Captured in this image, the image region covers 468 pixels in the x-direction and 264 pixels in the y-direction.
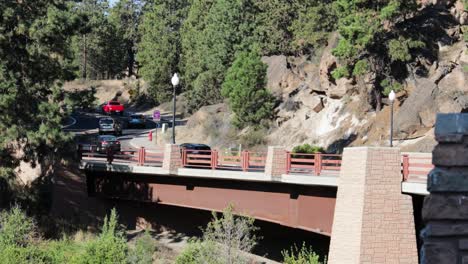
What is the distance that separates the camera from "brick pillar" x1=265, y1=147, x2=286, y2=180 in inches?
955

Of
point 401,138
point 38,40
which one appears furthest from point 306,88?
point 38,40

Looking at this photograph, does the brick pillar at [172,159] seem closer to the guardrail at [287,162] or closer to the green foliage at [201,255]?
the guardrail at [287,162]

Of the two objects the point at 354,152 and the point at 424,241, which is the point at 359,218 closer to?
the point at 354,152

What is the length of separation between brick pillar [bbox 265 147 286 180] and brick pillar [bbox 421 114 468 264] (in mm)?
19145

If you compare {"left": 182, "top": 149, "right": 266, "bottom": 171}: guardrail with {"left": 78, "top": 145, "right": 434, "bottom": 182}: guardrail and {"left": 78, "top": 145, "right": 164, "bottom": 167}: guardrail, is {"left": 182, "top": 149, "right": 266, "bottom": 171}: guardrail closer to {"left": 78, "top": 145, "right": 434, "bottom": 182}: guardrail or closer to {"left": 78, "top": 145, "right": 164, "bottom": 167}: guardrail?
{"left": 78, "top": 145, "right": 434, "bottom": 182}: guardrail

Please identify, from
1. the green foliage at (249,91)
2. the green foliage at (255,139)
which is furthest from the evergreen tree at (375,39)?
the green foliage at (255,139)

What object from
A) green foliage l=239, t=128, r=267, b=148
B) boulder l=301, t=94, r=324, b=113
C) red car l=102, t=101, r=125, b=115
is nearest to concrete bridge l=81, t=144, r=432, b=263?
green foliage l=239, t=128, r=267, b=148

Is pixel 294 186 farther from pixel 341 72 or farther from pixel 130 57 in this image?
pixel 130 57

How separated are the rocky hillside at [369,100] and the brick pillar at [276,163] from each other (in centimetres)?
1283

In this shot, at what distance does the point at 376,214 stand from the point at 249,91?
1256 inches

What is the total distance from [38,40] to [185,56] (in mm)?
49648

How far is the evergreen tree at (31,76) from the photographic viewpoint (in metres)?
27.6

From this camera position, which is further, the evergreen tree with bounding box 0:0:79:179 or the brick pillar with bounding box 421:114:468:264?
the evergreen tree with bounding box 0:0:79:179

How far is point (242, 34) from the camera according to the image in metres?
61.7
